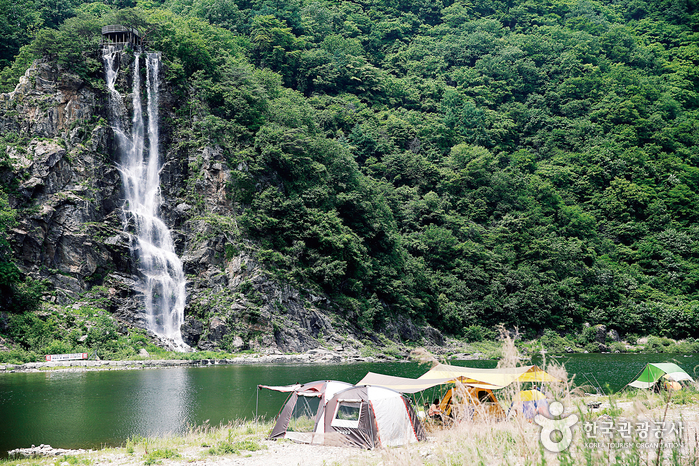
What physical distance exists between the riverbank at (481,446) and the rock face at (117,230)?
27275 mm

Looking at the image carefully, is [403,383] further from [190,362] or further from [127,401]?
[190,362]

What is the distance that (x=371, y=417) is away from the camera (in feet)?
43.8

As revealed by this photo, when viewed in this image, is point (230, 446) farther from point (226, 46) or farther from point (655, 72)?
point (655, 72)

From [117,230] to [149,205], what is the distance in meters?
4.47

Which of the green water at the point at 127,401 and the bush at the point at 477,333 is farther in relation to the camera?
the bush at the point at 477,333

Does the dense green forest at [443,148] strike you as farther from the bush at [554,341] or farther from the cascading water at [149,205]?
the cascading water at [149,205]

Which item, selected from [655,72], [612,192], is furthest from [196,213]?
[655,72]

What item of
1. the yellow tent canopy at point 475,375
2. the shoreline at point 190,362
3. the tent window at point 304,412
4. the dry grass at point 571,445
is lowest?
the shoreline at point 190,362

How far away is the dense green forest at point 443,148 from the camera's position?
52.0 metres

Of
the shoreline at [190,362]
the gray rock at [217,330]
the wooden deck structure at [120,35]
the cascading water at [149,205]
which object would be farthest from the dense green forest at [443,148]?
the gray rock at [217,330]

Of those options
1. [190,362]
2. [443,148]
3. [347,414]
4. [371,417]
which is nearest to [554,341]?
[443,148]

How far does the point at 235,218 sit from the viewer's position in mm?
48625

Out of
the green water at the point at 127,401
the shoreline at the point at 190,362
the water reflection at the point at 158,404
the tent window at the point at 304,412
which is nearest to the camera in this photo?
the tent window at the point at 304,412

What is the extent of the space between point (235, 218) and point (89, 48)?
24399 millimetres
